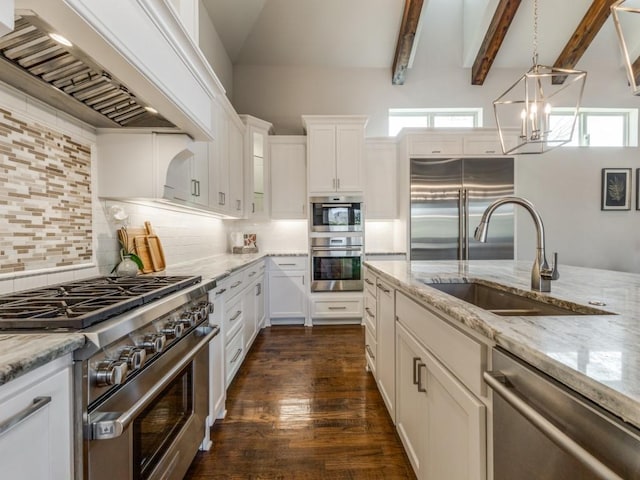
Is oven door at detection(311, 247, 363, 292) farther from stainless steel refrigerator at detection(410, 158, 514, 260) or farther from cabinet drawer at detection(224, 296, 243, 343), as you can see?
cabinet drawer at detection(224, 296, 243, 343)

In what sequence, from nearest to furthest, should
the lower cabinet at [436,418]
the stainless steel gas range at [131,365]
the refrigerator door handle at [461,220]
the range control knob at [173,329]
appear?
the stainless steel gas range at [131,365], the lower cabinet at [436,418], the range control knob at [173,329], the refrigerator door handle at [461,220]

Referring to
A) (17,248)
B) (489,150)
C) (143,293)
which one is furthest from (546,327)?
(489,150)

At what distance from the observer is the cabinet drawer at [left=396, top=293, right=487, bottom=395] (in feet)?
2.92

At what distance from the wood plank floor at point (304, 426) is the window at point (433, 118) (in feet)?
11.7

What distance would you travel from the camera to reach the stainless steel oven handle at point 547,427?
495 mm

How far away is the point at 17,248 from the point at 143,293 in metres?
0.54

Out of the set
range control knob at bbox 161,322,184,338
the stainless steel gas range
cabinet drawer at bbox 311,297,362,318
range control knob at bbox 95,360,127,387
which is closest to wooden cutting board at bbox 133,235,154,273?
the stainless steel gas range

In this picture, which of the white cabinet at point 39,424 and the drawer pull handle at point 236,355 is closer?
the white cabinet at point 39,424

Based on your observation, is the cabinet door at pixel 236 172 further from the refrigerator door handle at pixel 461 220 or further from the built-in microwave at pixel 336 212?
the refrigerator door handle at pixel 461 220

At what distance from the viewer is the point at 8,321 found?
2.63 ft

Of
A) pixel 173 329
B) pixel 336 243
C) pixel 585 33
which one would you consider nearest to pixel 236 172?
pixel 336 243

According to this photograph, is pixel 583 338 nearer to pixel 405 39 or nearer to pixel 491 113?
pixel 405 39

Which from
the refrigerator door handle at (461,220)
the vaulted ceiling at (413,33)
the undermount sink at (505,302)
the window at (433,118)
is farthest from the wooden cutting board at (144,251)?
the window at (433,118)

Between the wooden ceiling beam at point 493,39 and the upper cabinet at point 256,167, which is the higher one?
the wooden ceiling beam at point 493,39
